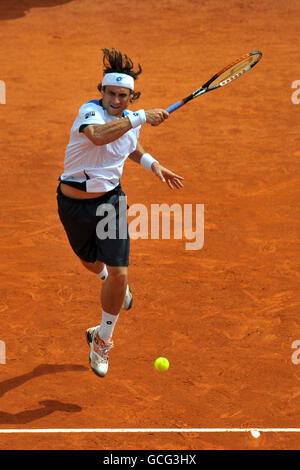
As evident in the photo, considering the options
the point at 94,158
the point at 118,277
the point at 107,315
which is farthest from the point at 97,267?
the point at 94,158

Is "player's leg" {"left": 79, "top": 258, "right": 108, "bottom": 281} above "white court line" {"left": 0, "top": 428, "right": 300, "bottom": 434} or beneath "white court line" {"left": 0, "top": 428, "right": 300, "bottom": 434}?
above

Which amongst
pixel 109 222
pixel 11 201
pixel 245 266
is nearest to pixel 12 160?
pixel 11 201

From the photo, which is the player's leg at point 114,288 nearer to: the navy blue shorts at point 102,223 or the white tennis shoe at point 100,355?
the navy blue shorts at point 102,223

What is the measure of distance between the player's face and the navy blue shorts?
70 centimetres

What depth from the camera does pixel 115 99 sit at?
6.20 metres

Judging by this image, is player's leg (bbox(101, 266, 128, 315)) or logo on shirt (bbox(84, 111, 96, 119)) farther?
player's leg (bbox(101, 266, 128, 315))

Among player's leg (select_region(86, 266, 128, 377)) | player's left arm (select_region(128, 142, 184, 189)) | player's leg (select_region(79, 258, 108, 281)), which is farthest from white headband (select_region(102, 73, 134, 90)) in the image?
player's leg (select_region(79, 258, 108, 281))

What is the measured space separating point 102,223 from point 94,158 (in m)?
0.57

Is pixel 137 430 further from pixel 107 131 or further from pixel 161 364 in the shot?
pixel 107 131

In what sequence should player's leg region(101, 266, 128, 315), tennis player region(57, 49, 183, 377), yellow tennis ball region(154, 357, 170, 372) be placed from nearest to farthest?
tennis player region(57, 49, 183, 377) → player's leg region(101, 266, 128, 315) → yellow tennis ball region(154, 357, 170, 372)

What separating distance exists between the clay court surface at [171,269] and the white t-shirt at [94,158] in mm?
1763

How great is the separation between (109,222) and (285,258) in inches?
121

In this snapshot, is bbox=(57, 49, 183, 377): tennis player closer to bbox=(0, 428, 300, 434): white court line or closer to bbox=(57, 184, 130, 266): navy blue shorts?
bbox=(57, 184, 130, 266): navy blue shorts

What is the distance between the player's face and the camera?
619 centimetres
